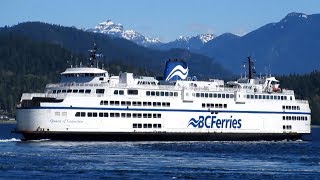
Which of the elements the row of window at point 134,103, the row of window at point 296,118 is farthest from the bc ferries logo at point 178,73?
the row of window at point 296,118

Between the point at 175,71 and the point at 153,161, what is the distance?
29265 millimetres

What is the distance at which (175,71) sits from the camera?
277ft

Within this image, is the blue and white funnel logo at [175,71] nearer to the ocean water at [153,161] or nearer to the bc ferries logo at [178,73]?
the bc ferries logo at [178,73]

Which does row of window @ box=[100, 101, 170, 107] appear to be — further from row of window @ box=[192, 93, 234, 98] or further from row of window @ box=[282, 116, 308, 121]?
row of window @ box=[282, 116, 308, 121]

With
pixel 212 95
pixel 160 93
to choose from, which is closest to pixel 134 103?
pixel 160 93

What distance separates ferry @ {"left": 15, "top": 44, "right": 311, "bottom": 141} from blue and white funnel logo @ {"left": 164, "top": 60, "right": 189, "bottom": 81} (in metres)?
0.10

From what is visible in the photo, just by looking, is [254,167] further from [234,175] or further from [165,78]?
[165,78]

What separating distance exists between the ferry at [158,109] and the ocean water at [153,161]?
2291 millimetres

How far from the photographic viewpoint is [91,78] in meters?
78.3

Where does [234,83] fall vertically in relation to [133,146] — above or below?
above

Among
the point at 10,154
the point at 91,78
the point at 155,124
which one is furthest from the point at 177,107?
the point at 10,154

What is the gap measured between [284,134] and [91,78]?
75.6ft

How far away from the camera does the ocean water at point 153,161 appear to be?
158 ft

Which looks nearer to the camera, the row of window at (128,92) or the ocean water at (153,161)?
the ocean water at (153,161)
